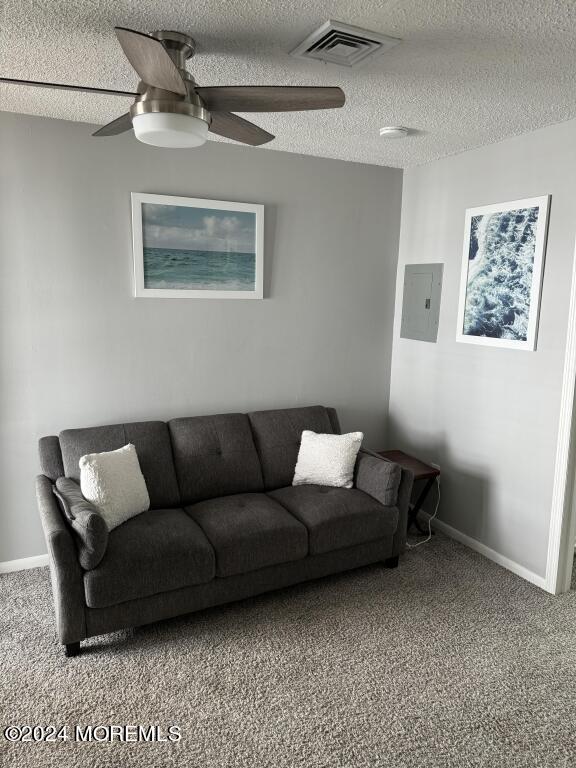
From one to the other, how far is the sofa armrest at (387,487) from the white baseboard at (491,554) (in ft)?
1.88

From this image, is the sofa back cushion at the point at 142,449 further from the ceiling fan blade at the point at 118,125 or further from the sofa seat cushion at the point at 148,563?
the ceiling fan blade at the point at 118,125

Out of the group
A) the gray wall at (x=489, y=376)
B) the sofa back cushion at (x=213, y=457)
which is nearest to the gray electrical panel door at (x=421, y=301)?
the gray wall at (x=489, y=376)

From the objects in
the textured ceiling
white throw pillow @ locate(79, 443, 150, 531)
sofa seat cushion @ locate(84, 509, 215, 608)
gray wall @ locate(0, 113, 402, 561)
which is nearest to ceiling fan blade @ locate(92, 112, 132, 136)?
the textured ceiling

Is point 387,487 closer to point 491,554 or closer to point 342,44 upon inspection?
point 491,554

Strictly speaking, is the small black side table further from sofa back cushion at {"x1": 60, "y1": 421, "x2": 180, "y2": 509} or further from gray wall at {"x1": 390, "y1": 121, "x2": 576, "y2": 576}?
sofa back cushion at {"x1": 60, "y1": 421, "x2": 180, "y2": 509}

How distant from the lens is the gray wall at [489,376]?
293cm

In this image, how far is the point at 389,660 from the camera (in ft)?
8.15

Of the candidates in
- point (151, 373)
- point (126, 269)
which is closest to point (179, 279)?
point (126, 269)

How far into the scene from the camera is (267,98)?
1.81m

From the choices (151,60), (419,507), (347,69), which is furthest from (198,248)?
(419,507)

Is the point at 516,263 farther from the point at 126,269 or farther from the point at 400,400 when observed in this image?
the point at 126,269

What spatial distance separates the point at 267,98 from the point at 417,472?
99.0 inches

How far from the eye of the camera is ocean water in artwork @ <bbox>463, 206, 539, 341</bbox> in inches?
121

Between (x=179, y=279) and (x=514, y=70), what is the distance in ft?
6.82
